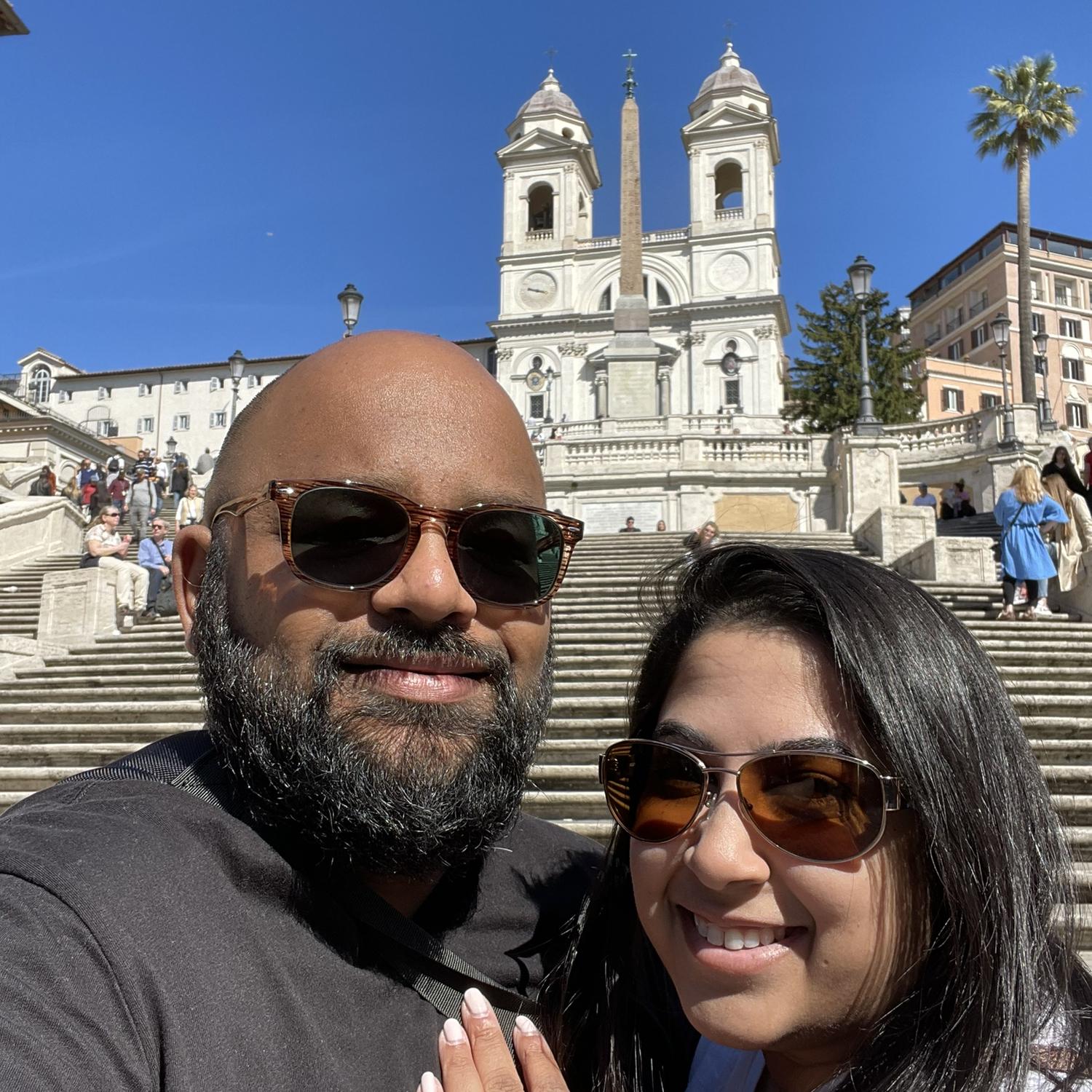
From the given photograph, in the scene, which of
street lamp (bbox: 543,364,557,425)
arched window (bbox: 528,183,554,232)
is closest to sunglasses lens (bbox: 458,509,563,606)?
street lamp (bbox: 543,364,557,425)

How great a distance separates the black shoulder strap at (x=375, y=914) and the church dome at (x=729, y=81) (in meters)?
63.1

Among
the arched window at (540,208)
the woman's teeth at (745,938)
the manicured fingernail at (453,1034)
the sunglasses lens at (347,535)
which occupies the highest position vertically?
the arched window at (540,208)

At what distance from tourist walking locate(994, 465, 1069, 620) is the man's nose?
918 cm

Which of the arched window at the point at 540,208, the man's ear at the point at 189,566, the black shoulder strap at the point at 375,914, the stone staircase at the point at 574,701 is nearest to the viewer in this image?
Answer: the black shoulder strap at the point at 375,914

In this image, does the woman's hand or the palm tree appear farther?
the palm tree

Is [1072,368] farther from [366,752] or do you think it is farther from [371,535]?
[366,752]

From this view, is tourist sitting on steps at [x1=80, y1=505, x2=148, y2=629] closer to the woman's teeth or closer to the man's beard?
the man's beard

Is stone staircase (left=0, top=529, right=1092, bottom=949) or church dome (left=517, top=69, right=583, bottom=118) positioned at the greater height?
church dome (left=517, top=69, right=583, bottom=118)

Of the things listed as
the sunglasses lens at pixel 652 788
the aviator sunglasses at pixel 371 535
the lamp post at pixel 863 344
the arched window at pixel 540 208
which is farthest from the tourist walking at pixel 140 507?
the arched window at pixel 540 208

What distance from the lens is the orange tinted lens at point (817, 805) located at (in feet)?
4.40

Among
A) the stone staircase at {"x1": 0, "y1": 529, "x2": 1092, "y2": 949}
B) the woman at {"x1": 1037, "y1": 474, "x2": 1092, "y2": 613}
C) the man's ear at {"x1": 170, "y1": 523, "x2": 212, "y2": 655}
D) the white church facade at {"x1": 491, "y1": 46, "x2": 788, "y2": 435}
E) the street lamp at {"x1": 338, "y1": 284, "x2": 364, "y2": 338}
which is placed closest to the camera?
the man's ear at {"x1": 170, "y1": 523, "x2": 212, "y2": 655}

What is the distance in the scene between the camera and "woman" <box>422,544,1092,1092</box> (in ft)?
4.19

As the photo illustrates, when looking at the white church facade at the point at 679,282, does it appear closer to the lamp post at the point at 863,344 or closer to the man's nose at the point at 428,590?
the lamp post at the point at 863,344

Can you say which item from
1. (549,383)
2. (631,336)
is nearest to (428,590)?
(631,336)
